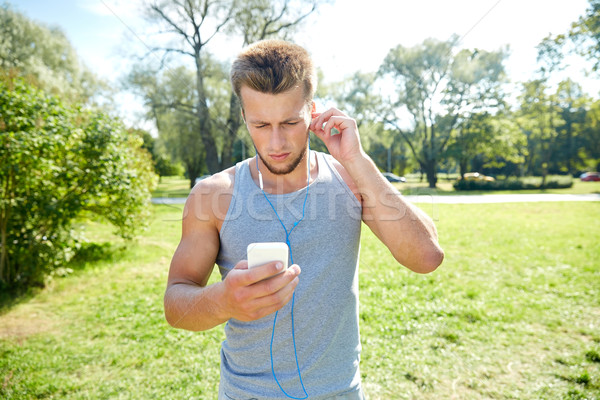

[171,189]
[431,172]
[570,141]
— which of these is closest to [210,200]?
[171,189]

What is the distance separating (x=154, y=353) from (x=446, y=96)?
114ft

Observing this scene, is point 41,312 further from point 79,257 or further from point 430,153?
point 430,153

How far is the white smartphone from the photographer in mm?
1118

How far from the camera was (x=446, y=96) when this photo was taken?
109 ft

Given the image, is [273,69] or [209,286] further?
[273,69]

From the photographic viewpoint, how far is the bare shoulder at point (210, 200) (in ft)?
5.57

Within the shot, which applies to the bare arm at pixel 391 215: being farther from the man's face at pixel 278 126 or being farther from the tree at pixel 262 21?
the tree at pixel 262 21

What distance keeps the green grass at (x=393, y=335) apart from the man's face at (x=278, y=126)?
2.94 metres

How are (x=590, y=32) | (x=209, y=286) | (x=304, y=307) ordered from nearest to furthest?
1. (x=209, y=286)
2. (x=304, y=307)
3. (x=590, y=32)

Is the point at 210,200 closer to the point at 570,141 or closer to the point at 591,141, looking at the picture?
the point at 591,141

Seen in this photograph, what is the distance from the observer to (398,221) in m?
1.71

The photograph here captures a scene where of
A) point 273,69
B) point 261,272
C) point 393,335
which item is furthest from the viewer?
point 393,335

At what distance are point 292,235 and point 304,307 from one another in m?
0.34

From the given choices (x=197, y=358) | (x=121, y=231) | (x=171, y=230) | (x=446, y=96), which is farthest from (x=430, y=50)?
(x=197, y=358)
